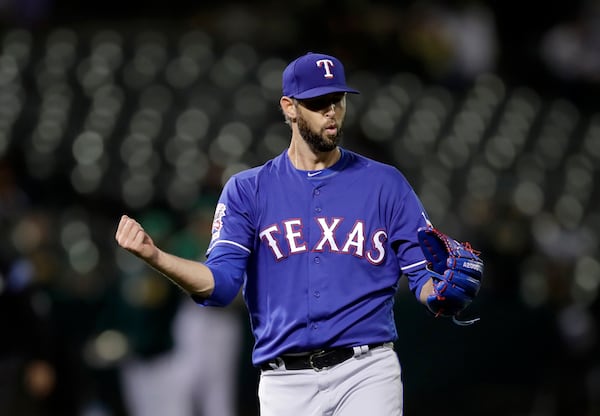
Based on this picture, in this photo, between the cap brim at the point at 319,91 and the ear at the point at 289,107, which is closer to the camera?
the cap brim at the point at 319,91

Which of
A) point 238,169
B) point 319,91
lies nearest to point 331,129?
point 319,91

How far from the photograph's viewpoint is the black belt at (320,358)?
14.1ft

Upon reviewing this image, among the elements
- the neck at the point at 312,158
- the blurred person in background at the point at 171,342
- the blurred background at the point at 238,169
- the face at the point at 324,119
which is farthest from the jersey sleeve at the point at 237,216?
the blurred person in background at the point at 171,342

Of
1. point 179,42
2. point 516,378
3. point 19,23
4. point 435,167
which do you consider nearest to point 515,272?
point 516,378

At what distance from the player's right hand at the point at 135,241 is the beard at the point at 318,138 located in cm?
77

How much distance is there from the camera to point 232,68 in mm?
12609

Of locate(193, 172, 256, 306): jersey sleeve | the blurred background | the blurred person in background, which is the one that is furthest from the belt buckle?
the blurred person in background

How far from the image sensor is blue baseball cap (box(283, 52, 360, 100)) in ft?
14.2

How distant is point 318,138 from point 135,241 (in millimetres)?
828

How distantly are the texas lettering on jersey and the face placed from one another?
284mm

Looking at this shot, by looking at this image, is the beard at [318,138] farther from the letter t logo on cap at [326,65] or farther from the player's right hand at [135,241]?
the player's right hand at [135,241]

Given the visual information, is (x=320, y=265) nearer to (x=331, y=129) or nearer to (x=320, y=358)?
(x=320, y=358)

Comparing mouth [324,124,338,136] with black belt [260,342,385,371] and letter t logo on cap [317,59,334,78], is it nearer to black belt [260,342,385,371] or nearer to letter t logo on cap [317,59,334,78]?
letter t logo on cap [317,59,334,78]

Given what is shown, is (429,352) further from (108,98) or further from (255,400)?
(108,98)
